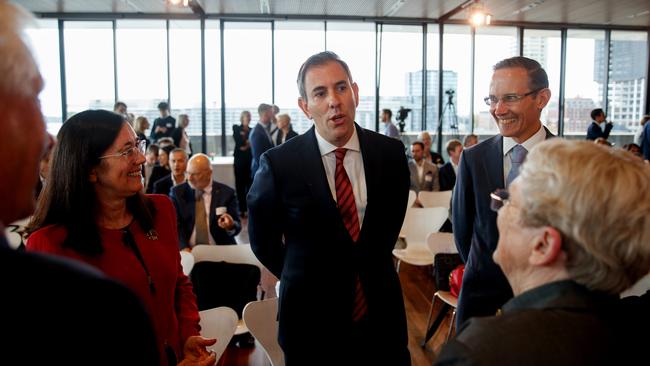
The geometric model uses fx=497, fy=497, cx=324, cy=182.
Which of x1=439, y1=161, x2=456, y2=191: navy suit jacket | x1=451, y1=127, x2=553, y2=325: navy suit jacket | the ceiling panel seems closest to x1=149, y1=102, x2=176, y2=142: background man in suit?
the ceiling panel

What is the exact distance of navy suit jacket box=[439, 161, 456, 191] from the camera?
6.67 meters

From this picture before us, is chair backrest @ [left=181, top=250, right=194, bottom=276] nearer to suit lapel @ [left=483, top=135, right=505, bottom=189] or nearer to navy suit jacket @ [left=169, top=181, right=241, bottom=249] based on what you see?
navy suit jacket @ [left=169, top=181, right=241, bottom=249]

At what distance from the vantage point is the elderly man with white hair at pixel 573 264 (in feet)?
2.84

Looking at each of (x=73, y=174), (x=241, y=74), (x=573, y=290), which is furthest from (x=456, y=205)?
(x=241, y=74)

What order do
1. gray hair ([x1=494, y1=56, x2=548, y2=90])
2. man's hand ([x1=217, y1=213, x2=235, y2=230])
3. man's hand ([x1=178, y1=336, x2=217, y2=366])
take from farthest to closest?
man's hand ([x1=217, y1=213, x2=235, y2=230]) < gray hair ([x1=494, y1=56, x2=548, y2=90]) < man's hand ([x1=178, y1=336, x2=217, y2=366])

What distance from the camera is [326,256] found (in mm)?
1876

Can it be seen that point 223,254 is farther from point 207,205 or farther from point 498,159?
point 498,159

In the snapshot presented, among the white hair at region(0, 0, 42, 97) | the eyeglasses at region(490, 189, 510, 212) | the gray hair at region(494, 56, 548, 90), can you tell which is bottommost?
the eyeglasses at region(490, 189, 510, 212)

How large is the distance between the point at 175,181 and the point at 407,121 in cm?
860

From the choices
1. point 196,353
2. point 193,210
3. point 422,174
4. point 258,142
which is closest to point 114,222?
point 196,353

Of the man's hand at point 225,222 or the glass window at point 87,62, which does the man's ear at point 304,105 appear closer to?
the man's hand at point 225,222

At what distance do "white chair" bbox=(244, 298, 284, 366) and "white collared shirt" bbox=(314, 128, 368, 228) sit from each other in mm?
703

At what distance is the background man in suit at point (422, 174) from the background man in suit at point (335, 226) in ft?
15.7

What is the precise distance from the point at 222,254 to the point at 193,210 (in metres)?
0.84
